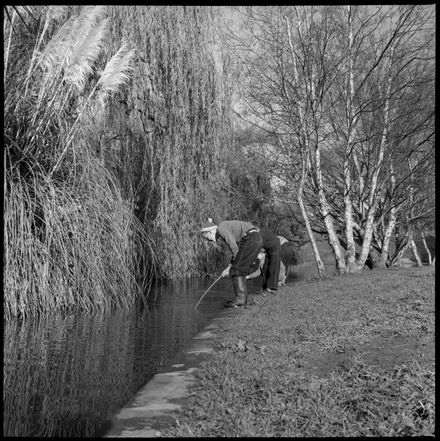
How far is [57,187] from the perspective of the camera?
24.7ft

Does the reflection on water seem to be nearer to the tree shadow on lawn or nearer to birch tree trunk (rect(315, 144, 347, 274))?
the tree shadow on lawn

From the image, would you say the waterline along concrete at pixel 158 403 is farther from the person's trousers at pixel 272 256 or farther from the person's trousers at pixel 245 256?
the person's trousers at pixel 272 256

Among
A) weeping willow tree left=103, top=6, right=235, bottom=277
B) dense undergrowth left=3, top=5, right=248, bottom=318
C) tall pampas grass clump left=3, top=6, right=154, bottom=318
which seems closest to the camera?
tall pampas grass clump left=3, top=6, right=154, bottom=318

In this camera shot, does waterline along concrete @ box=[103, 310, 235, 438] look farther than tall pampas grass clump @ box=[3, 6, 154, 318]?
No

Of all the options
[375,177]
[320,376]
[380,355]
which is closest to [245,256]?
[380,355]

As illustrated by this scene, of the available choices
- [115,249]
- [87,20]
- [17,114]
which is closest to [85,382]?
[115,249]

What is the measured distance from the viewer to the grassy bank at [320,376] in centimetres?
287

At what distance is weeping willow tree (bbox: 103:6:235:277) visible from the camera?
12109 millimetres

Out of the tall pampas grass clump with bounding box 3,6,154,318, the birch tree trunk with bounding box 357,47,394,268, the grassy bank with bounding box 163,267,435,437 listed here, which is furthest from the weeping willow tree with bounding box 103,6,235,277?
the grassy bank with bounding box 163,267,435,437

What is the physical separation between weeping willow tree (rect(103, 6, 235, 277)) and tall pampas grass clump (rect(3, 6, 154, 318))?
10.8 ft

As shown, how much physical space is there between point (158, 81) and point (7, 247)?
23.4ft

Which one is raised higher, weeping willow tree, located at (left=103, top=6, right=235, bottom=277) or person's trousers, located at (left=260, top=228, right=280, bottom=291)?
weeping willow tree, located at (left=103, top=6, right=235, bottom=277)

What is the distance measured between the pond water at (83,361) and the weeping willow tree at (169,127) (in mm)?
4253

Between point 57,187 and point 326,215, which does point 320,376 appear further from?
point 326,215
